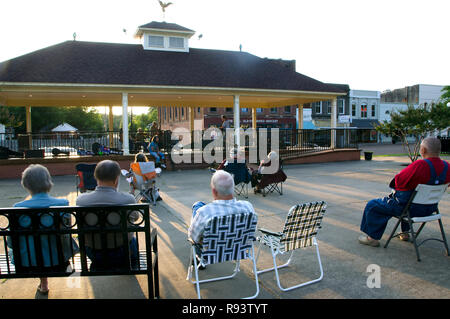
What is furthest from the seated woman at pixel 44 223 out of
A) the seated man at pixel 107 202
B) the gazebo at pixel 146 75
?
the gazebo at pixel 146 75

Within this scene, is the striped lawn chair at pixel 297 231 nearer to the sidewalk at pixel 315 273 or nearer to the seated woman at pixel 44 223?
the sidewalk at pixel 315 273

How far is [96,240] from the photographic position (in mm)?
3094

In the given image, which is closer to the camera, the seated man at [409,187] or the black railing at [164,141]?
the seated man at [409,187]

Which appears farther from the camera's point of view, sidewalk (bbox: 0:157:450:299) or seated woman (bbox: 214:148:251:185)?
seated woman (bbox: 214:148:251:185)

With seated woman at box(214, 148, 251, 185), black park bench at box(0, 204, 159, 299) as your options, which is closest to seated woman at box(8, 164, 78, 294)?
black park bench at box(0, 204, 159, 299)

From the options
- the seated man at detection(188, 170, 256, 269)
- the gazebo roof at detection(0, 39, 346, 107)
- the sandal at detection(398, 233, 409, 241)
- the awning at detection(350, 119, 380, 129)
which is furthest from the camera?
the awning at detection(350, 119, 380, 129)

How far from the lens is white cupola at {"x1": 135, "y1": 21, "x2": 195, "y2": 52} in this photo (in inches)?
762

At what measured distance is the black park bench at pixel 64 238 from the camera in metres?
2.89

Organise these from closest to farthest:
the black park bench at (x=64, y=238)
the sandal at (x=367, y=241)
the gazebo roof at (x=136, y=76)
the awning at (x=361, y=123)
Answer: the black park bench at (x=64, y=238)
the sandal at (x=367, y=241)
the gazebo roof at (x=136, y=76)
the awning at (x=361, y=123)

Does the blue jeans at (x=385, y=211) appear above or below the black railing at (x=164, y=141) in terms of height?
below

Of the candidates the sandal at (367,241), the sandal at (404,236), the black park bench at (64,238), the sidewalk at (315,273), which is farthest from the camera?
the sandal at (404,236)

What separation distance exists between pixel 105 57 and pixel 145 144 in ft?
17.3

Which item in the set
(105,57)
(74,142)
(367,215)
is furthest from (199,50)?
(367,215)

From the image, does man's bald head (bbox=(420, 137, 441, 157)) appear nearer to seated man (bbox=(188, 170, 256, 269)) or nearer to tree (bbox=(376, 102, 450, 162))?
seated man (bbox=(188, 170, 256, 269))
